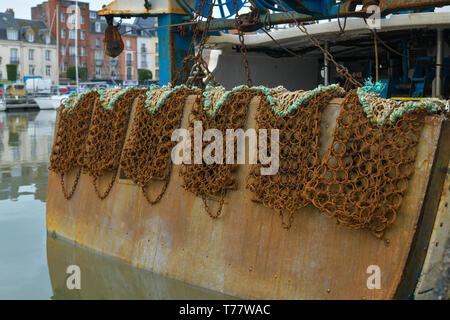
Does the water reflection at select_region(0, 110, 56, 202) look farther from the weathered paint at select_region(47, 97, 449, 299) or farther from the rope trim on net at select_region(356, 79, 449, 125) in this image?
the rope trim on net at select_region(356, 79, 449, 125)

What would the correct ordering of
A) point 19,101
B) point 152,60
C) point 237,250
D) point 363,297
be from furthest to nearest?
point 152,60
point 19,101
point 237,250
point 363,297

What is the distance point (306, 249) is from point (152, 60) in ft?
255

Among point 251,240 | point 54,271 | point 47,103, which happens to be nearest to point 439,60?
point 251,240

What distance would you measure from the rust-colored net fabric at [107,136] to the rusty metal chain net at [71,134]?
0.14 m

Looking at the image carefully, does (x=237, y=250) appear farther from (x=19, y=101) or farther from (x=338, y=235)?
(x=19, y=101)

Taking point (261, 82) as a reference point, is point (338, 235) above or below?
below

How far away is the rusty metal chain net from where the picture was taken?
562 centimetres

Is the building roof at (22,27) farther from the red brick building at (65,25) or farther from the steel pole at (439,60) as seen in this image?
the steel pole at (439,60)

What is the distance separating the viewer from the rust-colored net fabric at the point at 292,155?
379cm

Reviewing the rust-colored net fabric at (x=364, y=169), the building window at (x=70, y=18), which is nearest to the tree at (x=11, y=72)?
the building window at (x=70, y=18)

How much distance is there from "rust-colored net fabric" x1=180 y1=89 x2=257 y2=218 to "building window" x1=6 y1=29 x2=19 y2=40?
6375 cm

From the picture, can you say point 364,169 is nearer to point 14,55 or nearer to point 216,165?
point 216,165

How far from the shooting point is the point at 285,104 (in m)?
3.97
